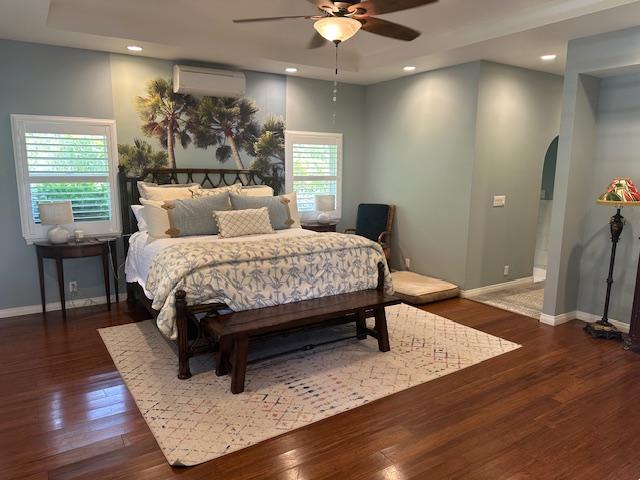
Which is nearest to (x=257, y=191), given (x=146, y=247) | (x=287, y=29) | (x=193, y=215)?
(x=193, y=215)

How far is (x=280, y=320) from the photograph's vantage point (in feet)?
10.1

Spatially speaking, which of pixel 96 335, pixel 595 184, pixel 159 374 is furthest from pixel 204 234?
pixel 595 184

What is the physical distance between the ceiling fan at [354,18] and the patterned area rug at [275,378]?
7.86ft

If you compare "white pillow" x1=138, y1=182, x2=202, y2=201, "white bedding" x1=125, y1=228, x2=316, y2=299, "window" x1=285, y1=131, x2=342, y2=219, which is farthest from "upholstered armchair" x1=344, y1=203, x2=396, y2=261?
"white pillow" x1=138, y1=182, x2=202, y2=201

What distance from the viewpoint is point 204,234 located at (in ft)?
14.6

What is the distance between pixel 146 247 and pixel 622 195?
4.17 meters

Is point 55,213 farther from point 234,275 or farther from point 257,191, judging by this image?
point 234,275

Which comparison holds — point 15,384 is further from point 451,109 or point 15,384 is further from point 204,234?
point 451,109

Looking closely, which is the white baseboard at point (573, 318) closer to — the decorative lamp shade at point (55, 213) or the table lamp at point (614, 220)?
the table lamp at point (614, 220)

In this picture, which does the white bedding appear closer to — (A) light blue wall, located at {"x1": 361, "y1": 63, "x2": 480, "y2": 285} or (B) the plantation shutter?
(B) the plantation shutter

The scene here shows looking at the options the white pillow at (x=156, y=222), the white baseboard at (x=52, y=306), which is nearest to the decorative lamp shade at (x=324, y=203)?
the white pillow at (x=156, y=222)

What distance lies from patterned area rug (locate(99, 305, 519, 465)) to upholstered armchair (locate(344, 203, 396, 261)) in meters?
1.85

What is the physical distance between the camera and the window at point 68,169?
432 centimetres

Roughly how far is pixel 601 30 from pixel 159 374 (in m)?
4.50
